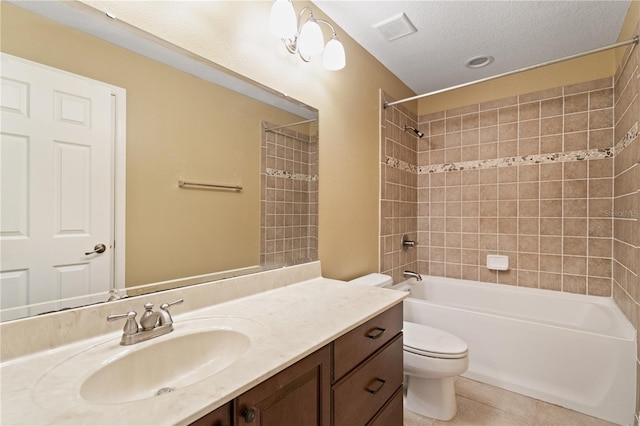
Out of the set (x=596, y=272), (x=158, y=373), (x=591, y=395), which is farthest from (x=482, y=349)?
(x=158, y=373)

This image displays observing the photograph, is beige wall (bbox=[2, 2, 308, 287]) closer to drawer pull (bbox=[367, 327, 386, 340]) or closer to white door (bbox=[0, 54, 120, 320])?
white door (bbox=[0, 54, 120, 320])

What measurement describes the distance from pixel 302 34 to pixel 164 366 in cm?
156

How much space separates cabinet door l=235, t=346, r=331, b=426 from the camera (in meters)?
0.65

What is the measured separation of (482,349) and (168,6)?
2.62 m

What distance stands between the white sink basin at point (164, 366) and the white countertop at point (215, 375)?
0.13 feet

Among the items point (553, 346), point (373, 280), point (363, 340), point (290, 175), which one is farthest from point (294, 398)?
point (553, 346)

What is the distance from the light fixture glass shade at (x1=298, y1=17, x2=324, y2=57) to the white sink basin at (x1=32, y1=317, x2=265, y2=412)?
136cm

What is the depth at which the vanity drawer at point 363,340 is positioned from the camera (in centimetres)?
93

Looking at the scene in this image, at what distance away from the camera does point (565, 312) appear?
2.28 meters

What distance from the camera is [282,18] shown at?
1334 mm

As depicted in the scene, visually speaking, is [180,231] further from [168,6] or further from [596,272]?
[596,272]

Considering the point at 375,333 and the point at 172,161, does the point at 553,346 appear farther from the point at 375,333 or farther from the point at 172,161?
the point at 172,161

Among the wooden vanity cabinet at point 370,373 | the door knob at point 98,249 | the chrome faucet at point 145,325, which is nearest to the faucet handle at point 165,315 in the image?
the chrome faucet at point 145,325

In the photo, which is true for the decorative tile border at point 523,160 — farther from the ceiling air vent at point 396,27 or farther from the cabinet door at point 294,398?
the cabinet door at point 294,398
